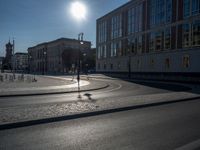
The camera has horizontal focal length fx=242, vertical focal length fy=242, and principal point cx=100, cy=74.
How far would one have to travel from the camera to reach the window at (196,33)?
44.9 meters

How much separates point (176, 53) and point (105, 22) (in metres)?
36.4

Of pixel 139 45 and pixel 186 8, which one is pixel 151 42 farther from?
pixel 186 8

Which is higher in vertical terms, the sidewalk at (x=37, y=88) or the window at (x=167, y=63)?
the window at (x=167, y=63)

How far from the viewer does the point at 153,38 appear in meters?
56.9

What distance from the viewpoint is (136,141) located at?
6.53 m

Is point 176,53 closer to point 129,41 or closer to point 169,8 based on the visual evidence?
point 169,8

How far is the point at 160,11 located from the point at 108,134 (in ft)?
170

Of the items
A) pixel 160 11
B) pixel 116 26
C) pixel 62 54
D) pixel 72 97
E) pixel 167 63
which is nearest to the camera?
pixel 72 97

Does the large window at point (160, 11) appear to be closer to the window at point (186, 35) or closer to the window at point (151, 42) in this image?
the window at point (151, 42)

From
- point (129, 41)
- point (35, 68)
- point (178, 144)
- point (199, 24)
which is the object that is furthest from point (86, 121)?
point (35, 68)

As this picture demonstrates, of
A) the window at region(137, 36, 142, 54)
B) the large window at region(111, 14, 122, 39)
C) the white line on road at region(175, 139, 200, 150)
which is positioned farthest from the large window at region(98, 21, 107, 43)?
the white line on road at region(175, 139, 200, 150)

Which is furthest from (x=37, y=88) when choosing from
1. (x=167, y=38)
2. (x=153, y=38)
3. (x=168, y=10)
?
(x=153, y=38)

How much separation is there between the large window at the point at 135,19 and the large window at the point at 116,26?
5059mm

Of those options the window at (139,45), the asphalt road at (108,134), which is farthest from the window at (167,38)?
the asphalt road at (108,134)
